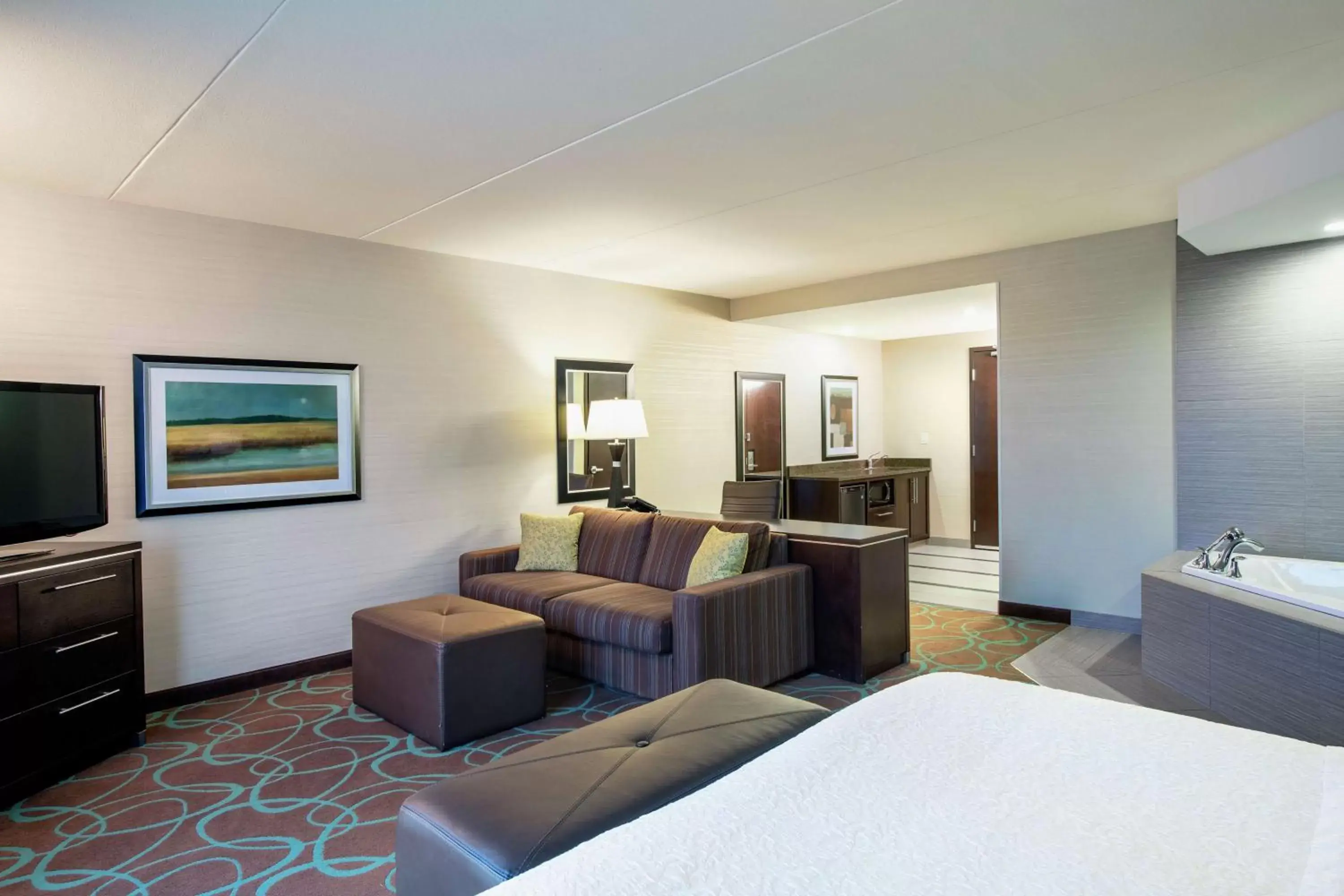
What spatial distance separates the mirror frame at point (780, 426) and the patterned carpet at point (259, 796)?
312 centimetres

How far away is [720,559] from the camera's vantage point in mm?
3826

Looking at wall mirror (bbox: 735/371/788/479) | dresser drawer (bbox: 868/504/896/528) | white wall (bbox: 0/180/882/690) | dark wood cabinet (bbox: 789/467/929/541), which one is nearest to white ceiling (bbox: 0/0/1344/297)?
white wall (bbox: 0/180/882/690)

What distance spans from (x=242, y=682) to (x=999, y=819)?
13.6 ft

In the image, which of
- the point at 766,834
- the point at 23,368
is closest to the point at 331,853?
the point at 766,834

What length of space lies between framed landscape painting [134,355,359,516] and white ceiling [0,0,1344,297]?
0.85 m

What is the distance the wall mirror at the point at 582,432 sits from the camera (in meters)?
5.54

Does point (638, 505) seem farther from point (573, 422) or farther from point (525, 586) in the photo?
point (525, 586)

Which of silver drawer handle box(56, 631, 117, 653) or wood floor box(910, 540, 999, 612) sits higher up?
silver drawer handle box(56, 631, 117, 653)

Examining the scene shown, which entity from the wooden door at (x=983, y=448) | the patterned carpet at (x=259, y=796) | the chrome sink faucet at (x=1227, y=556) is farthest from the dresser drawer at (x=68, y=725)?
the wooden door at (x=983, y=448)

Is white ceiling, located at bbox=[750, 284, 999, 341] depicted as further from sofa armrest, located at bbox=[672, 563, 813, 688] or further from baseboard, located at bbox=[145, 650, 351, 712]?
baseboard, located at bbox=[145, 650, 351, 712]

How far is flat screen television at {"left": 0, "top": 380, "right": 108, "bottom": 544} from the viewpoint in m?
2.97

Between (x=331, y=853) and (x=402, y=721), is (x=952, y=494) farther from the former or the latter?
(x=331, y=853)

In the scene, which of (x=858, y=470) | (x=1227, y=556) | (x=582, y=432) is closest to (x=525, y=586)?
(x=582, y=432)

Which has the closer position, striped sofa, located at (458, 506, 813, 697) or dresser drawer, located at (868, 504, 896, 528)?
striped sofa, located at (458, 506, 813, 697)
